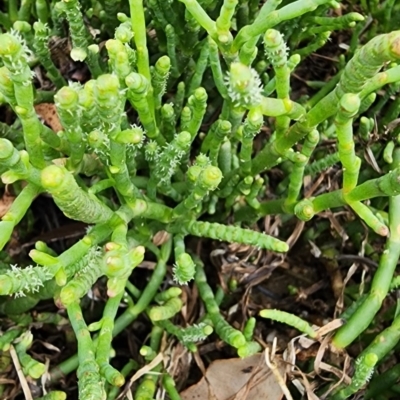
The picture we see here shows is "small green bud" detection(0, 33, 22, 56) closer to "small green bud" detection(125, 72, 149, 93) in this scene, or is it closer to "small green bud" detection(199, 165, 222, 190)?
"small green bud" detection(125, 72, 149, 93)

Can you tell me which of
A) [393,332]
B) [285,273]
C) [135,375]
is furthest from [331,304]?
[135,375]

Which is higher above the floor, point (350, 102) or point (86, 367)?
point (350, 102)

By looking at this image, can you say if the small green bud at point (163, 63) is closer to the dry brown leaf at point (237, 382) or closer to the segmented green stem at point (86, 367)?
the segmented green stem at point (86, 367)

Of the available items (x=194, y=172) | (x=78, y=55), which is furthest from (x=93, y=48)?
(x=194, y=172)

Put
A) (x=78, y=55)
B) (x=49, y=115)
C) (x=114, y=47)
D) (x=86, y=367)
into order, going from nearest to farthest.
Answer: (x=114, y=47) → (x=86, y=367) → (x=78, y=55) → (x=49, y=115)

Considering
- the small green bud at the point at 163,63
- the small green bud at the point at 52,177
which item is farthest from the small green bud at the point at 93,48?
the small green bud at the point at 52,177

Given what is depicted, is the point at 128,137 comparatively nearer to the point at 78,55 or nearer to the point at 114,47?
the point at 114,47
